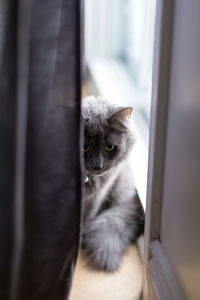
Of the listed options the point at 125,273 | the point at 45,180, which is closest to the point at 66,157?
the point at 45,180

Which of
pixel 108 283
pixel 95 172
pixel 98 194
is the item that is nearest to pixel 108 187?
pixel 98 194

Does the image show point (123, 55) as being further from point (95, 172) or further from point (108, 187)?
point (95, 172)

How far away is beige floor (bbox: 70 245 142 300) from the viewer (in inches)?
44.3

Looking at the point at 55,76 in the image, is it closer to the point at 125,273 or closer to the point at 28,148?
the point at 28,148

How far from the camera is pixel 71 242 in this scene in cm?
83

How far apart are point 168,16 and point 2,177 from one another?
431mm

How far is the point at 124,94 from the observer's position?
199 cm

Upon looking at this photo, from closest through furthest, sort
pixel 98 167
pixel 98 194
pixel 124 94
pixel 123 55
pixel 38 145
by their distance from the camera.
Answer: pixel 38 145 < pixel 98 167 < pixel 98 194 < pixel 124 94 < pixel 123 55

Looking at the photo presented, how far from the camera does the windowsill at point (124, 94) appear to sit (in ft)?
4.84

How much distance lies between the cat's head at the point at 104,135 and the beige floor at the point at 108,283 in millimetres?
282

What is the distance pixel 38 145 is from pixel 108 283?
596mm

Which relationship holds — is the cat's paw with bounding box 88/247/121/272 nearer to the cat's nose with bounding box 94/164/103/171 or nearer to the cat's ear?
the cat's nose with bounding box 94/164/103/171

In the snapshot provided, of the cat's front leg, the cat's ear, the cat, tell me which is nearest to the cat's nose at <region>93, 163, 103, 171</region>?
the cat

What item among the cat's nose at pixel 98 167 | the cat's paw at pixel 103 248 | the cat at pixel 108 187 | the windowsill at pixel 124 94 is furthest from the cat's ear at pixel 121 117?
the cat's paw at pixel 103 248
